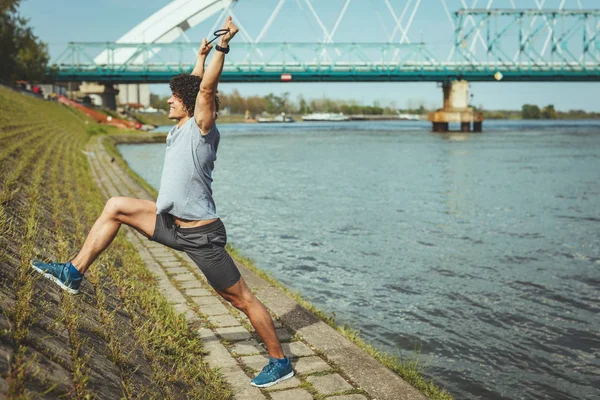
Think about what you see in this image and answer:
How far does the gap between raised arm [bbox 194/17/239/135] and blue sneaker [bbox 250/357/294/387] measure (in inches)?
62.8

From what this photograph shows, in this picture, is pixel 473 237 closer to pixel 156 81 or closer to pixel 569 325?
pixel 569 325

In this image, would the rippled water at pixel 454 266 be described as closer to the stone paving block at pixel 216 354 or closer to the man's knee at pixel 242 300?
the stone paving block at pixel 216 354

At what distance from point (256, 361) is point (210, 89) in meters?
2.07

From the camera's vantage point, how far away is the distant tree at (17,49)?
202ft

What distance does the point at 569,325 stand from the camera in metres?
7.02

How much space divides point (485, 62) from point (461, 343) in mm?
85449

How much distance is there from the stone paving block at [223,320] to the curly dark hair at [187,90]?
2069 mm

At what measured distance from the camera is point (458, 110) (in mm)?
87125

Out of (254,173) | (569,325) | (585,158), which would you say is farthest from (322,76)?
(569,325)

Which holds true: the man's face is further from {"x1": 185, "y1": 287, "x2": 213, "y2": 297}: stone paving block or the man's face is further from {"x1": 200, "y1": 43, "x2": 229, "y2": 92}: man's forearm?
{"x1": 185, "y1": 287, "x2": 213, "y2": 297}: stone paving block

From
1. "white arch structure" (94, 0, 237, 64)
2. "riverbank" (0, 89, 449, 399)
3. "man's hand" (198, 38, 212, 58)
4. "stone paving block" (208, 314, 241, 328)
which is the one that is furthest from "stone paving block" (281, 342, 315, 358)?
"white arch structure" (94, 0, 237, 64)

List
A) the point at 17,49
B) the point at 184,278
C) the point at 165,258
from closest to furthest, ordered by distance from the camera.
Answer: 1. the point at 184,278
2. the point at 165,258
3. the point at 17,49

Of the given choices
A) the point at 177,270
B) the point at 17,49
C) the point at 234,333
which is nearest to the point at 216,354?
the point at 234,333

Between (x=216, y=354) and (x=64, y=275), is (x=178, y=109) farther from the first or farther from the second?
(x=216, y=354)
